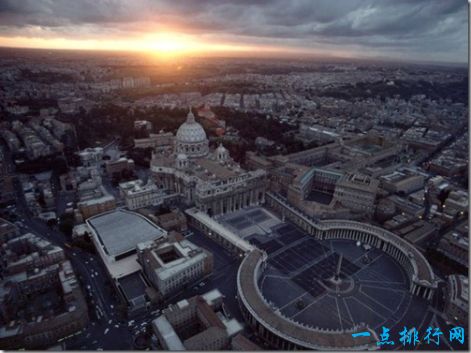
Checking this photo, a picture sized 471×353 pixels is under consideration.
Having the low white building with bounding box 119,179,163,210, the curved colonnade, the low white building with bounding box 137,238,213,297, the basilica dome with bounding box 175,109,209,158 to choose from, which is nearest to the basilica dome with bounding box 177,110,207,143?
the basilica dome with bounding box 175,109,209,158

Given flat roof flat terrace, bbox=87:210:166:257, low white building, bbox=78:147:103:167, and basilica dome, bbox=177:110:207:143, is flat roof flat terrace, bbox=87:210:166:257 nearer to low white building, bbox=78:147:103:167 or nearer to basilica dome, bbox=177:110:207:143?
basilica dome, bbox=177:110:207:143

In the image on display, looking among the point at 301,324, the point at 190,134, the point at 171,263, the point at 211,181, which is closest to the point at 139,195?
the point at 211,181

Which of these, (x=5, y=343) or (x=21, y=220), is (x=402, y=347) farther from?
(x=21, y=220)

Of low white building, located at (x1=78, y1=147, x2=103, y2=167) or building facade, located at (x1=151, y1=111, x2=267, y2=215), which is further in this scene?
low white building, located at (x1=78, y1=147, x2=103, y2=167)

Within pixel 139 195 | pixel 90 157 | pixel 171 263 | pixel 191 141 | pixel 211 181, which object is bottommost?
pixel 90 157

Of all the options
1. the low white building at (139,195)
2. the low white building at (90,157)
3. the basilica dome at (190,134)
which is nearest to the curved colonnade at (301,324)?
the low white building at (139,195)

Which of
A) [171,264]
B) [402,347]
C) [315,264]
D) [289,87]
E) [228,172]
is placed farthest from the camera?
[289,87]

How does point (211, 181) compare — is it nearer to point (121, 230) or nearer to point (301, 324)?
point (121, 230)

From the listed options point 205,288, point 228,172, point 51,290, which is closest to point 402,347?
point 205,288
